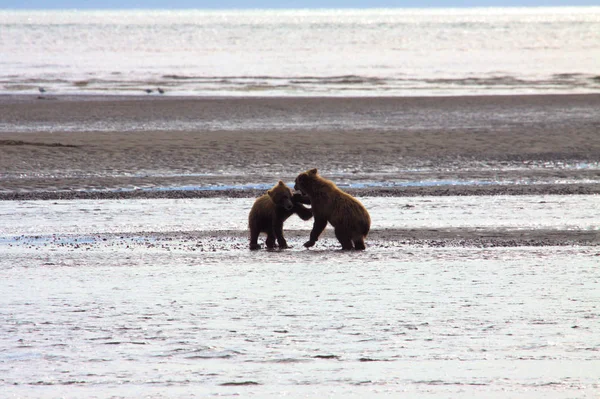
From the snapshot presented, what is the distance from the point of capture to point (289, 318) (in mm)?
7215

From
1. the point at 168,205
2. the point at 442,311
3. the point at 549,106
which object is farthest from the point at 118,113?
the point at 442,311

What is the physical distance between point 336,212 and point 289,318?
122 inches

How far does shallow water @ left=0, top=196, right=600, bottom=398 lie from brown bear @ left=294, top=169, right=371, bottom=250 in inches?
7.0

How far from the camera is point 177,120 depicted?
2420 cm

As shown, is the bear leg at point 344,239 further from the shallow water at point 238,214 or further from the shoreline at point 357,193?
the shoreline at point 357,193

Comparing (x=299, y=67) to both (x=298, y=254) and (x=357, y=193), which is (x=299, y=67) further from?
(x=298, y=254)

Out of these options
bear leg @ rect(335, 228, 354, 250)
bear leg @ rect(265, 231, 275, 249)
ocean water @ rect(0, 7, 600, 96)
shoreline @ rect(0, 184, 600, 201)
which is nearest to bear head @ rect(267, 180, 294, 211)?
bear leg @ rect(265, 231, 275, 249)

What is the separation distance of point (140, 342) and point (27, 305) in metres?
1.47

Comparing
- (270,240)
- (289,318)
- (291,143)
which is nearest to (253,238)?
(270,240)

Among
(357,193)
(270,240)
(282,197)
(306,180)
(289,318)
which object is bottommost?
(357,193)

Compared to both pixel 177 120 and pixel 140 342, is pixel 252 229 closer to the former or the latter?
pixel 140 342

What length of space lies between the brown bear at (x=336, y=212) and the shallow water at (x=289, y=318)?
179mm

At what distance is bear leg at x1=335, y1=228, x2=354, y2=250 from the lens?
33.2ft

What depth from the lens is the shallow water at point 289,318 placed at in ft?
19.0
